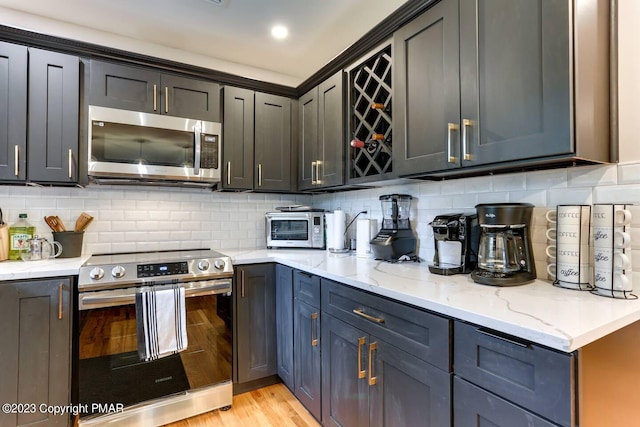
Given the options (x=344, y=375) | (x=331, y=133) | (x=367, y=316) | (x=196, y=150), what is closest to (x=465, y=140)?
(x=367, y=316)

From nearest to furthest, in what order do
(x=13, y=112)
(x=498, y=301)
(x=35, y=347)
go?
A: (x=498, y=301)
(x=35, y=347)
(x=13, y=112)

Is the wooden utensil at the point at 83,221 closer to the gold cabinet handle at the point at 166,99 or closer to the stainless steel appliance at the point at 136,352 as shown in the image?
the stainless steel appliance at the point at 136,352

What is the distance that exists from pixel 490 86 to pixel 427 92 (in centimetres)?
34

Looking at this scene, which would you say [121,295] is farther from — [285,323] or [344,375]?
[344,375]

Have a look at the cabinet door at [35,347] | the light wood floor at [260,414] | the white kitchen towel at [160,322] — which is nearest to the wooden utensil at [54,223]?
the cabinet door at [35,347]

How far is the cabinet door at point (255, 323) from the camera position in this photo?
213 cm

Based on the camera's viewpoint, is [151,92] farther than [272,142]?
No

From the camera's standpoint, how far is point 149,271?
1.87 metres

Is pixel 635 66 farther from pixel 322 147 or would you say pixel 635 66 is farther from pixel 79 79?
pixel 79 79

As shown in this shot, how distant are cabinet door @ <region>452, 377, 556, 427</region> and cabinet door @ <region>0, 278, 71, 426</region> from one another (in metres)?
1.93

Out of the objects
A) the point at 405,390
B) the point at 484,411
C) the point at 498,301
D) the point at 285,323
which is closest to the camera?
the point at 484,411

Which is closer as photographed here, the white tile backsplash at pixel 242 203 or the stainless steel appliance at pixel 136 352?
the white tile backsplash at pixel 242 203

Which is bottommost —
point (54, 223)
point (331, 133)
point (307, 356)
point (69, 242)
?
point (307, 356)

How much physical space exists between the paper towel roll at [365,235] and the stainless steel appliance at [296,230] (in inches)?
21.0
